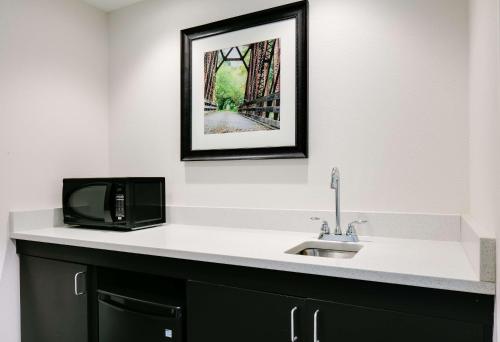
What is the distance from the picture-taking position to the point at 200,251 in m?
1.47

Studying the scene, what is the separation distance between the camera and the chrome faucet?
1717 millimetres

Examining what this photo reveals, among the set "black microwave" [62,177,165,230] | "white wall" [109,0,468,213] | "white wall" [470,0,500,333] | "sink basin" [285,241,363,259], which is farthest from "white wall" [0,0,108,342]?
"white wall" [470,0,500,333]

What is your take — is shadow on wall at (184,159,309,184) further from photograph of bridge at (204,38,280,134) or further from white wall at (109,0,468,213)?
photograph of bridge at (204,38,280,134)

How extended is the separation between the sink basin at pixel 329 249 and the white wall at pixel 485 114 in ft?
1.65

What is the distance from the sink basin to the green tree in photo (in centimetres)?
90

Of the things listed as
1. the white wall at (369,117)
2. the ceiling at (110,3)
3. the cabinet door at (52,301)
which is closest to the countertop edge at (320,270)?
the cabinet door at (52,301)

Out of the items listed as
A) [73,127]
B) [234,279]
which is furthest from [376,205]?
[73,127]

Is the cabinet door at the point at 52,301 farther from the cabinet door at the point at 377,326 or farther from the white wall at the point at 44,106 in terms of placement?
the cabinet door at the point at 377,326

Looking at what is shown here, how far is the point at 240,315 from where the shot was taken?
140 cm

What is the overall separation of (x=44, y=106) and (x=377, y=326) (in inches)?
84.0

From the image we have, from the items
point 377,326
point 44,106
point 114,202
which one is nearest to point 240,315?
point 377,326

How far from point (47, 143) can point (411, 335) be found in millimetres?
2135

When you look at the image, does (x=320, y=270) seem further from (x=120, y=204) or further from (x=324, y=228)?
(x=120, y=204)

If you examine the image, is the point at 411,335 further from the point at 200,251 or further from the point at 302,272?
the point at 200,251
